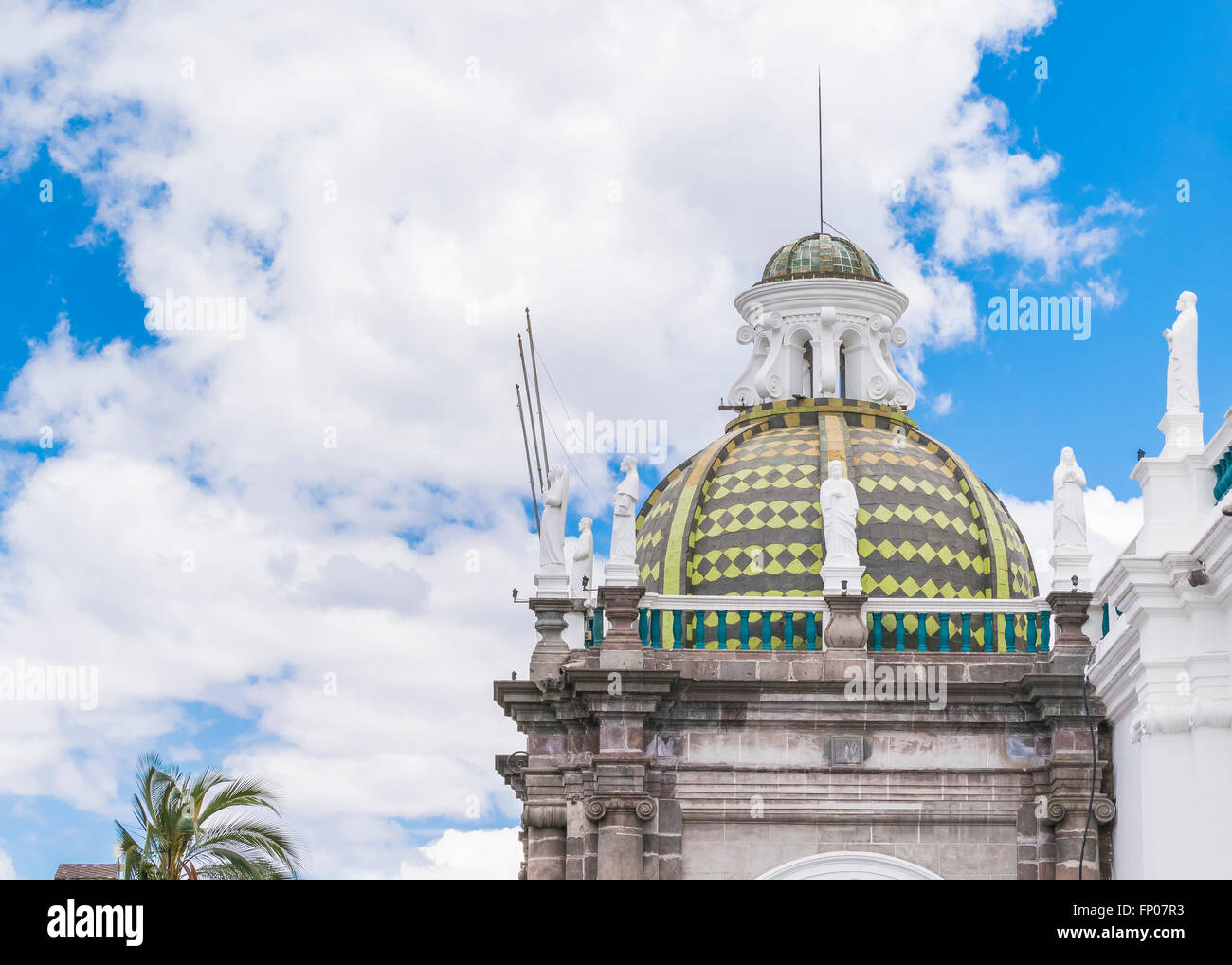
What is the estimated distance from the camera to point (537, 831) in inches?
1232

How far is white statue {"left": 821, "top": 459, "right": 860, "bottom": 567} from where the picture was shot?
31.6 metres

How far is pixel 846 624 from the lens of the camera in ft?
102

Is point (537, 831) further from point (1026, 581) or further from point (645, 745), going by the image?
point (1026, 581)

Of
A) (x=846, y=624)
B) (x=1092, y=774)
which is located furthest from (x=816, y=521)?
(x=1092, y=774)

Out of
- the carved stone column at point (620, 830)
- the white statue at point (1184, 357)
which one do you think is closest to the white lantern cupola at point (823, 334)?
the carved stone column at point (620, 830)

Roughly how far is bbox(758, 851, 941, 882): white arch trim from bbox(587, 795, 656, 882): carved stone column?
5.91ft

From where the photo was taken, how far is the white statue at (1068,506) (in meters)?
31.5

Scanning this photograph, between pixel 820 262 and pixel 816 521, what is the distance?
5608 mm

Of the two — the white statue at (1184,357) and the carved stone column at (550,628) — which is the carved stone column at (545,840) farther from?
the white statue at (1184,357)

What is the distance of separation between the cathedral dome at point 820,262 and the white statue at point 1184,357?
12.9 meters

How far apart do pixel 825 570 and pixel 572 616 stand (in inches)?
147

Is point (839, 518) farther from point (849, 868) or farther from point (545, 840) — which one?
point (545, 840)
